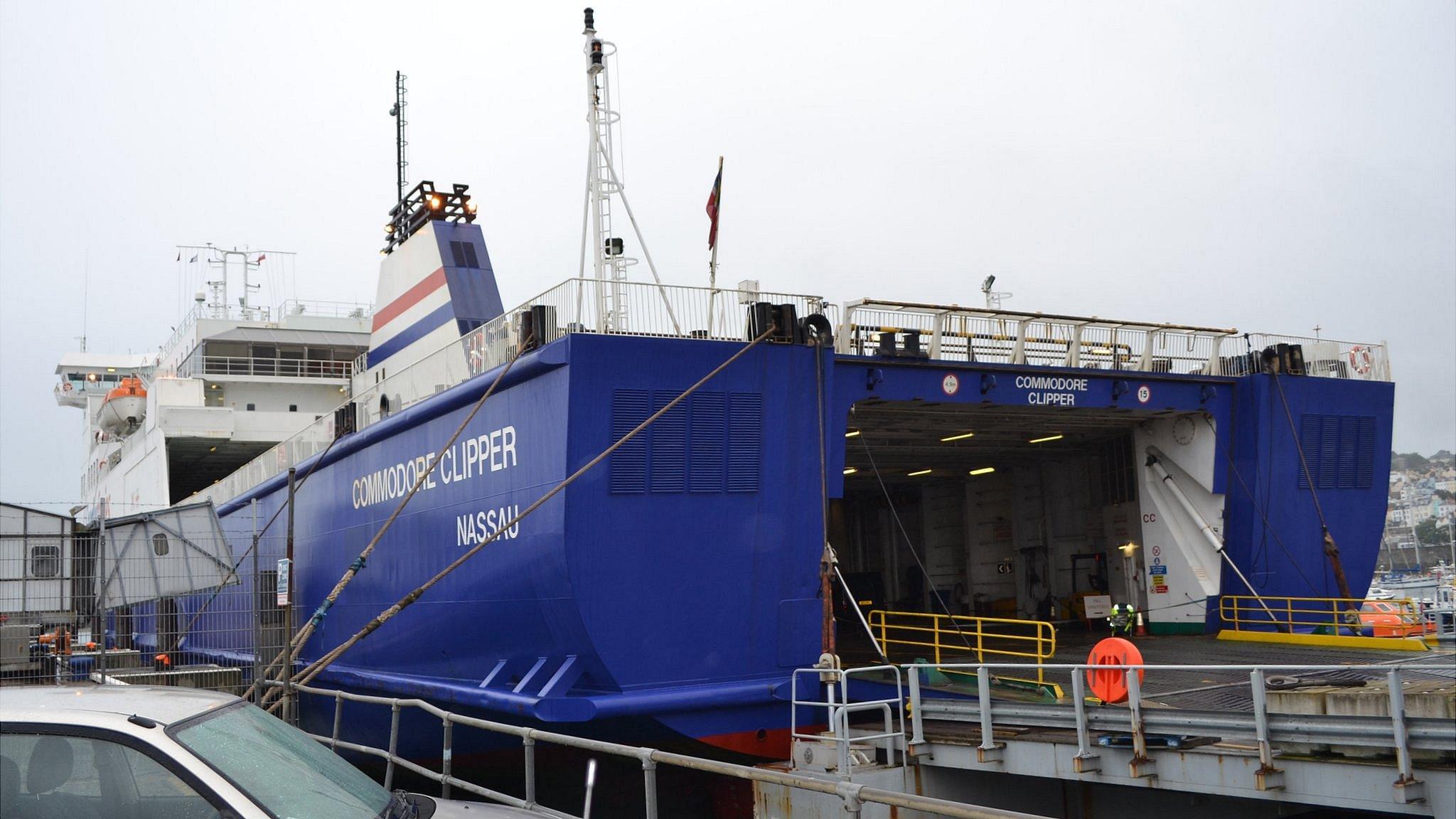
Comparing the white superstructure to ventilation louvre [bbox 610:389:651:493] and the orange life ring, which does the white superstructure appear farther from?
the orange life ring

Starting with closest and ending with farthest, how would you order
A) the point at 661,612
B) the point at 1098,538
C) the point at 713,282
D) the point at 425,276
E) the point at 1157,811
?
the point at 1157,811 < the point at 661,612 < the point at 713,282 < the point at 425,276 < the point at 1098,538

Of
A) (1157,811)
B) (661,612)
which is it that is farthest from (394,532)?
(1157,811)

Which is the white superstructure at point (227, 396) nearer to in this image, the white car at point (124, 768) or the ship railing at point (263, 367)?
the ship railing at point (263, 367)

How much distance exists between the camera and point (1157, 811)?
9.92 meters

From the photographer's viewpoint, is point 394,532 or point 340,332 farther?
point 340,332

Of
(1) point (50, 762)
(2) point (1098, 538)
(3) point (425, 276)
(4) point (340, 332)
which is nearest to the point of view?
(1) point (50, 762)

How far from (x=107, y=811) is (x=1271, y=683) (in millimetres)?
9001

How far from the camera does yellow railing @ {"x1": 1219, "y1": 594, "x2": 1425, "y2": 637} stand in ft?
52.8

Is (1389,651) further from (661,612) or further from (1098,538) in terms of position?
(661,612)

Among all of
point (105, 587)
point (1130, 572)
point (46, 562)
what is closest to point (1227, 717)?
point (1130, 572)

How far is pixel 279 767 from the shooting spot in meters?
4.57

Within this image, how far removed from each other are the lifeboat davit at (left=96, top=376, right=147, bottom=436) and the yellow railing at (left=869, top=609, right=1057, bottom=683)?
18.6m

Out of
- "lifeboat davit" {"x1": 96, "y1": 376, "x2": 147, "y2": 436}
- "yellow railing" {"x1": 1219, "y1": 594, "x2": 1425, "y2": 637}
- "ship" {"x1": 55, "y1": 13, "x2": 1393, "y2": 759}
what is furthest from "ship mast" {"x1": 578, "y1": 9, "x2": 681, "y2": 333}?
"lifeboat davit" {"x1": 96, "y1": 376, "x2": 147, "y2": 436}

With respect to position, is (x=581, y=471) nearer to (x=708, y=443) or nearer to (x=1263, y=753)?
(x=708, y=443)
